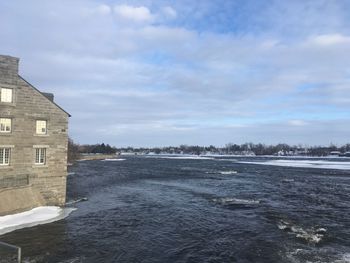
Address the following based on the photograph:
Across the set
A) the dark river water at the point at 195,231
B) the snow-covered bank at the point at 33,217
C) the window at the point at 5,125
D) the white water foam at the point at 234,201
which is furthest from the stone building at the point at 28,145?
the white water foam at the point at 234,201

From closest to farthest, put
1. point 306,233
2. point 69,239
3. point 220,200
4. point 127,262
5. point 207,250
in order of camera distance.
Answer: point 127,262 → point 207,250 → point 69,239 → point 306,233 → point 220,200

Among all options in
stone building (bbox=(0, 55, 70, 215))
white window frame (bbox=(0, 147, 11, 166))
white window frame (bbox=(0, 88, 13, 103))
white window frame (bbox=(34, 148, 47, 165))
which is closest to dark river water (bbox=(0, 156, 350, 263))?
stone building (bbox=(0, 55, 70, 215))

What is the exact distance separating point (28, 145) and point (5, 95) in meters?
4.05

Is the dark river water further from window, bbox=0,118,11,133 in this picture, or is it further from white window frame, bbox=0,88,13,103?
white window frame, bbox=0,88,13,103

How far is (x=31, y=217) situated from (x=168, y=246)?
10.8m

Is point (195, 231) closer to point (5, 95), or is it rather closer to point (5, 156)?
point (5, 156)

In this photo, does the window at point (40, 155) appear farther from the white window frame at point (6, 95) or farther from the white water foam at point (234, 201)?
the white water foam at point (234, 201)

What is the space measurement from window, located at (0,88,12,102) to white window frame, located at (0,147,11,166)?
3.47 meters

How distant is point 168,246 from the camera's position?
838 inches

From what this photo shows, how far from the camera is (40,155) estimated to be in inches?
1273

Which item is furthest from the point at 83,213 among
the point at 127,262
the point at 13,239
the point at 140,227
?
the point at 127,262

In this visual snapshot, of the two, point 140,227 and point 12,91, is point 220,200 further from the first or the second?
point 12,91

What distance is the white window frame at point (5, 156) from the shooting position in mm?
29734

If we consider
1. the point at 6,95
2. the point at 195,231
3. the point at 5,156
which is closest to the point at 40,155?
the point at 5,156
